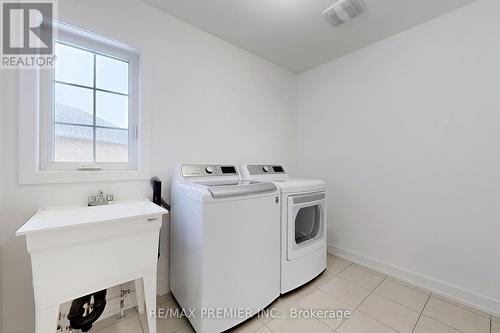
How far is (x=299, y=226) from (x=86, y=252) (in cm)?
158

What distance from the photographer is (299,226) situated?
1859 mm

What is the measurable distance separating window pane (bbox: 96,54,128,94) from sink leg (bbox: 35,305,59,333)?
4.45 ft

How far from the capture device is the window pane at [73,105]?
1.27 meters

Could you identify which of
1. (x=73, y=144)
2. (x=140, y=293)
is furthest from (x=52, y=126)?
(x=140, y=293)

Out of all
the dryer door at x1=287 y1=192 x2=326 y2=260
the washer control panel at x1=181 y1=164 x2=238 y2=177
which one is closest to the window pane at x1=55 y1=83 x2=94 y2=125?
the washer control panel at x1=181 y1=164 x2=238 y2=177

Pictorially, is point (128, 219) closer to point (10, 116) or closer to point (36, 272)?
point (36, 272)

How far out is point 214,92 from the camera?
1.90 m

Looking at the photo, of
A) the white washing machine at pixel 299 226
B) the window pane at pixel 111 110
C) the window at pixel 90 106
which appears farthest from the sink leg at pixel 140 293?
the window pane at pixel 111 110

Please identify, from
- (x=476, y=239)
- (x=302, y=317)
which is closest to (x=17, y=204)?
(x=302, y=317)

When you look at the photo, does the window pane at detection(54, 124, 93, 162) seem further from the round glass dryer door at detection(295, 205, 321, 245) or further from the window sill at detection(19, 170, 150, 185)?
the round glass dryer door at detection(295, 205, 321, 245)

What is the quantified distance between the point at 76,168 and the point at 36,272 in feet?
2.34

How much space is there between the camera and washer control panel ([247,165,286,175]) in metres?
1.91

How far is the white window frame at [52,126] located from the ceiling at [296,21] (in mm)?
540

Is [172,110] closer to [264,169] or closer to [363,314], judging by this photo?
[264,169]
